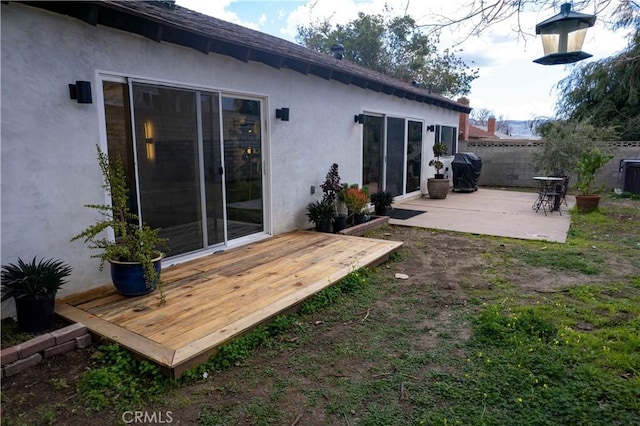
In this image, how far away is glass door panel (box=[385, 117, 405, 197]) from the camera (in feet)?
30.3

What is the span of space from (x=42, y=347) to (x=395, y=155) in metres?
8.12

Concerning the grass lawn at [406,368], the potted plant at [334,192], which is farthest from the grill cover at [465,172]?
the grass lawn at [406,368]

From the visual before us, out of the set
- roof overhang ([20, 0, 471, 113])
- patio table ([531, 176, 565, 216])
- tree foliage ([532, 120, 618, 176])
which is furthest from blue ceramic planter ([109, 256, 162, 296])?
tree foliage ([532, 120, 618, 176])

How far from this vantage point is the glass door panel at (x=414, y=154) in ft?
33.4

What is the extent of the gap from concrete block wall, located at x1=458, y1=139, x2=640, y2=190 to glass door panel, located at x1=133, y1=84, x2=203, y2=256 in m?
12.1

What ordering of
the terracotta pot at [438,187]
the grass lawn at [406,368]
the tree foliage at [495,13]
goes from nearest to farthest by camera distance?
the grass lawn at [406,368] < the tree foliage at [495,13] < the terracotta pot at [438,187]

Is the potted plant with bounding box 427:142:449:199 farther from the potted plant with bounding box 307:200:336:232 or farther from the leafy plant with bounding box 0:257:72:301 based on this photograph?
the leafy plant with bounding box 0:257:72:301

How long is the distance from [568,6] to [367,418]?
329 cm

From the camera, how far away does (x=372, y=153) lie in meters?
8.59

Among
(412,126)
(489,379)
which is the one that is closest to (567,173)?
(412,126)

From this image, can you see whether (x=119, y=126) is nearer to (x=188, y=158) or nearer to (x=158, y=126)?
(x=158, y=126)

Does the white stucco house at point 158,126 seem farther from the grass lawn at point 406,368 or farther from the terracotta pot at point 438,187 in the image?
the terracotta pot at point 438,187

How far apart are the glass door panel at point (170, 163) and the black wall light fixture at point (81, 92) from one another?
50cm

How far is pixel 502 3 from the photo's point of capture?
140 inches
